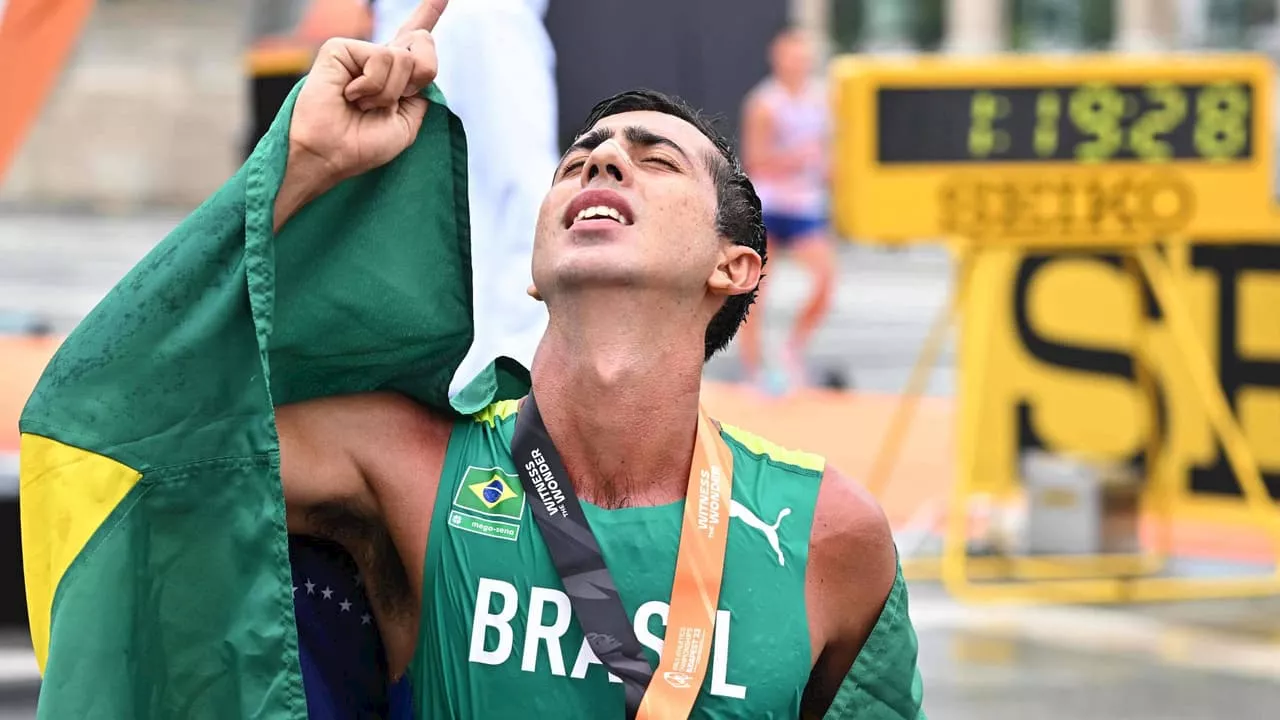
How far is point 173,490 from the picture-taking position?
228 centimetres

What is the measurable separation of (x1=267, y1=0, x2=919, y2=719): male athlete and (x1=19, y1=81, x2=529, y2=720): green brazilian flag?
0.27ft

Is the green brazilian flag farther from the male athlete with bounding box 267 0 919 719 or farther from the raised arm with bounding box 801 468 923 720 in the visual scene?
the raised arm with bounding box 801 468 923 720

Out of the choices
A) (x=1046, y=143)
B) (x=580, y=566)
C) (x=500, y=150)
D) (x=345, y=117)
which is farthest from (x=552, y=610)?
(x=1046, y=143)

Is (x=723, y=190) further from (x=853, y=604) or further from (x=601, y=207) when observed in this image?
(x=853, y=604)

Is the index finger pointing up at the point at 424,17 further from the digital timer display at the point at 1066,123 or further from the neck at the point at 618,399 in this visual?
the digital timer display at the point at 1066,123

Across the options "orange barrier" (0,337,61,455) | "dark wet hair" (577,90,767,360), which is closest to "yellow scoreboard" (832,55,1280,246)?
"orange barrier" (0,337,61,455)

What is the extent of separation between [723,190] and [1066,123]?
5385mm

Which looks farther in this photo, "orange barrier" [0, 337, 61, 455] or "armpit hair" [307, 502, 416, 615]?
"orange barrier" [0, 337, 61, 455]

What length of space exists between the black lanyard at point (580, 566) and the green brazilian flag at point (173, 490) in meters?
0.31

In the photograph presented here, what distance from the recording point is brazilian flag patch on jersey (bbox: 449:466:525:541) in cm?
236

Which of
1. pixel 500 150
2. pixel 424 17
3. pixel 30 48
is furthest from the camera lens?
pixel 30 48

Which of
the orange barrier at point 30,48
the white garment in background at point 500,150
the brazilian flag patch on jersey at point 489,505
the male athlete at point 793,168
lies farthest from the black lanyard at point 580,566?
the male athlete at point 793,168

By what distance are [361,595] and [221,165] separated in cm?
2569

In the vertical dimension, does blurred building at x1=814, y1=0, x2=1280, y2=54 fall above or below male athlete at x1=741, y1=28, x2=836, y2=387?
above
